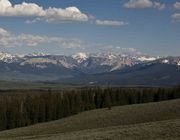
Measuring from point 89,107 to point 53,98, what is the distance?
543 inches

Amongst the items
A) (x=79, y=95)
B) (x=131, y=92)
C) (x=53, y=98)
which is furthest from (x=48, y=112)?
(x=131, y=92)

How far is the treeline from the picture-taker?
406ft

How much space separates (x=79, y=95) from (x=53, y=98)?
1071 centimetres

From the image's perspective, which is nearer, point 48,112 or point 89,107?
point 48,112

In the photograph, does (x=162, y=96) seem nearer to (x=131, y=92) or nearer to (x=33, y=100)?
(x=131, y=92)

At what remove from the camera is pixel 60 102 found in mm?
132375

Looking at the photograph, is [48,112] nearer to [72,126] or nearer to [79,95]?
[79,95]

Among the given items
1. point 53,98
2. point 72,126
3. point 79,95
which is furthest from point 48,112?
point 72,126

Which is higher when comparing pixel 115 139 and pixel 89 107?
pixel 115 139

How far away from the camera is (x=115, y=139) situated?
37.4 m

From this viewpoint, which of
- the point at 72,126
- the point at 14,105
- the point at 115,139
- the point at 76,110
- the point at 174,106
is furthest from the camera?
the point at 76,110

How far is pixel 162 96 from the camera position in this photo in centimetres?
14550

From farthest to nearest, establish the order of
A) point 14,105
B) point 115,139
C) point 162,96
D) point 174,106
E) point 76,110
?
1. point 162,96
2. point 76,110
3. point 14,105
4. point 174,106
5. point 115,139

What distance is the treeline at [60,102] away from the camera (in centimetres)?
12369
